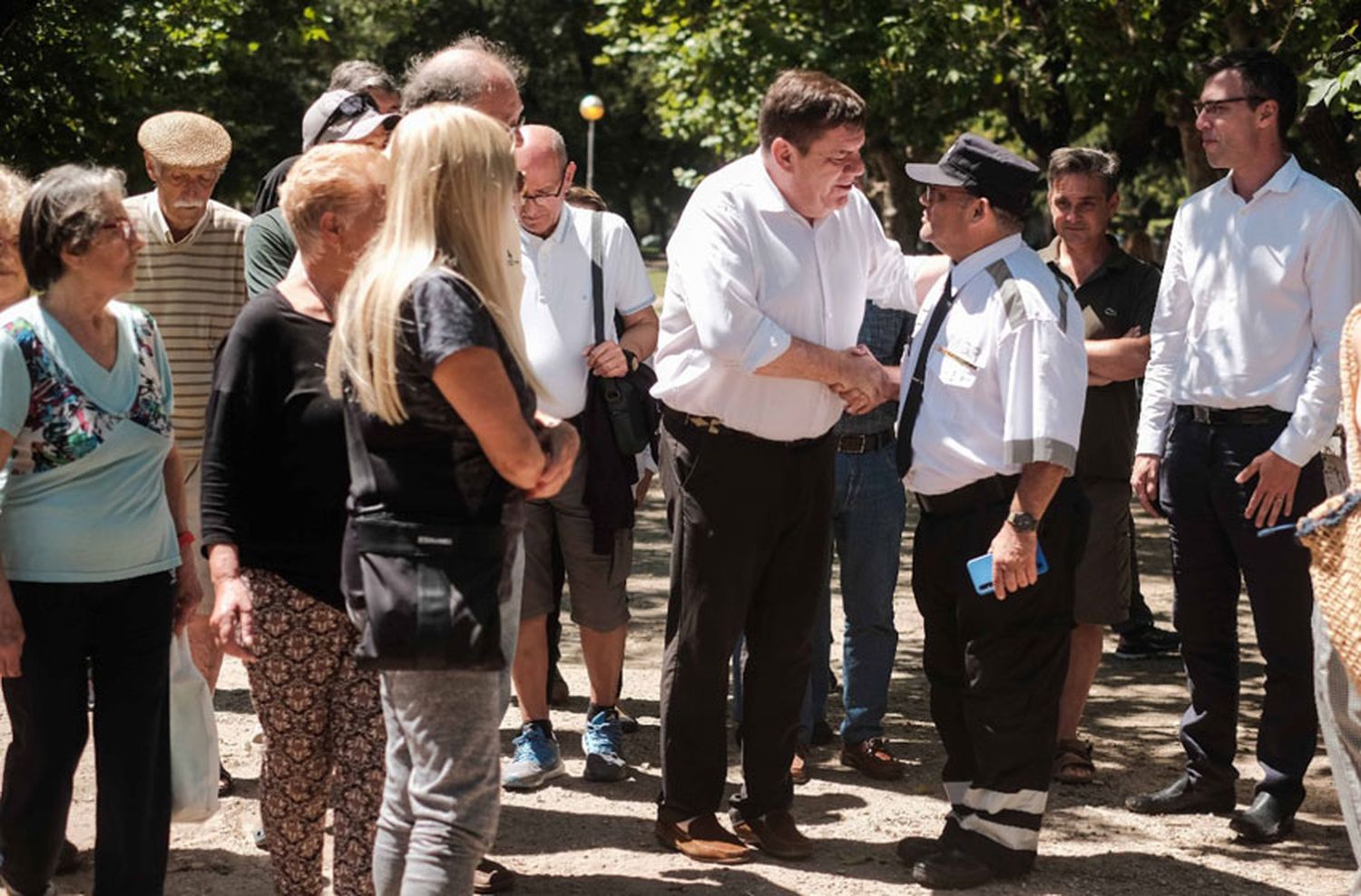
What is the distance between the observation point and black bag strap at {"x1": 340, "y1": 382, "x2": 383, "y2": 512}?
11.9ft

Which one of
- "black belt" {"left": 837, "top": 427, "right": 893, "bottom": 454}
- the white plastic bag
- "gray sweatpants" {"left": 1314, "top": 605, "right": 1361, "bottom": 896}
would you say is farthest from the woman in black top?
"black belt" {"left": 837, "top": 427, "right": 893, "bottom": 454}

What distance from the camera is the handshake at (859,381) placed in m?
5.00

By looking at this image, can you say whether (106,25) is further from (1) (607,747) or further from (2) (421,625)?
(2) (421,625)

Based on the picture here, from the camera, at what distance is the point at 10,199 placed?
15.6 ft

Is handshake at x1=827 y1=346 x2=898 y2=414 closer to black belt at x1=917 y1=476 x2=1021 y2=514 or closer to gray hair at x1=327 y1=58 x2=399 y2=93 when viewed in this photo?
black belt at x1=917 y1=476 x2=1021 y2=514

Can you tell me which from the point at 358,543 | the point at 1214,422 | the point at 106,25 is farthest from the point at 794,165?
the point at 106,25

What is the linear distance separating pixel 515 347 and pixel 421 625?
599 millimetres

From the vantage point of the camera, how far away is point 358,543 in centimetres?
365

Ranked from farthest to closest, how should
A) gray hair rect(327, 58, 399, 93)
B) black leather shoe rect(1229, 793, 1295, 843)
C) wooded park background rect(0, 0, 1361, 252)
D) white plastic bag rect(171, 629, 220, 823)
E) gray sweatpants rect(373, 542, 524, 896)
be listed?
wooded park background rect(0, 0, 1361, 252)
gray hair rect(327, 58, 399, 93)
black leather shoe rect(1229, 793, 1295, 843)
white plastic bag rect(171, 629, 220, 823)
gray sweatpants rect(373, 542, 524, 896)

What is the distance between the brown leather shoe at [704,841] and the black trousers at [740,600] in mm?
33

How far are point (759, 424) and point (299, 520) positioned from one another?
1573 mm

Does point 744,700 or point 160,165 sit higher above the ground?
point 160,165

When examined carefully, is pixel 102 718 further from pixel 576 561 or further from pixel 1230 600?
pixel 1230 600

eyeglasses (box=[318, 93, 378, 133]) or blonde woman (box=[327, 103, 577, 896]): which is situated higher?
eyeglasses (box=[318, 93, 378, 133])
